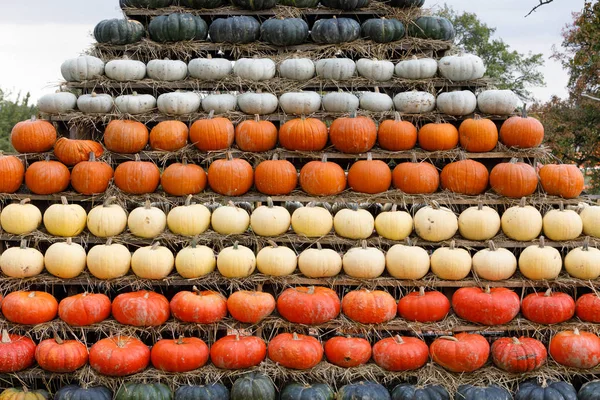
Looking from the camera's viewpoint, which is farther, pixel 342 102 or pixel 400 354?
pixel 342 102

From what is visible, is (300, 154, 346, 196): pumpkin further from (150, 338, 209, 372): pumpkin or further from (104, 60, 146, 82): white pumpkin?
(104, 60, 146, 82): white pumpkin

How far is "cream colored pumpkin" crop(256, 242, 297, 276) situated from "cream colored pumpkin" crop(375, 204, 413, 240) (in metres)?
0.82

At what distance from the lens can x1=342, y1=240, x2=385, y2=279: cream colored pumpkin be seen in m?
5.32

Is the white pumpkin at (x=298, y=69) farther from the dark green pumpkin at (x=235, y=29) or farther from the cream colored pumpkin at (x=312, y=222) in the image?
the cream colored pumpkin at (x=312, y=222)

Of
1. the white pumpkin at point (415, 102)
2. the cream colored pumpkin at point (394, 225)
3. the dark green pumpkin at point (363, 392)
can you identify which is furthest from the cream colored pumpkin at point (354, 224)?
the dark green pumpkin at point (363, 392)

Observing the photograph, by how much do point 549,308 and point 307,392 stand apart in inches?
82.5

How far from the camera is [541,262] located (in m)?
5.26

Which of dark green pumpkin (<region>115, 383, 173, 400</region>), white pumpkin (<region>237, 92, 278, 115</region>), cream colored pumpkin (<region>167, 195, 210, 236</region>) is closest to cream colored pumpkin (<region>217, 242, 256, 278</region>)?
cream colored pumpkin (<region>167, 195, 210, 236</region>)

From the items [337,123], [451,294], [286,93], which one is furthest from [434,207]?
[286,93]

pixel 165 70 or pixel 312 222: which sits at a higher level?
pixel 165 70

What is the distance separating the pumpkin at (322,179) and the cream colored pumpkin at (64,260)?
82.2 inches

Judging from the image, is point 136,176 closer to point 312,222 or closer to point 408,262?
point 312,222

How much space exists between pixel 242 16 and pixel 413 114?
2.08 meters

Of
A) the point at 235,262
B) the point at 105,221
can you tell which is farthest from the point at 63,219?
the point at 235,262
